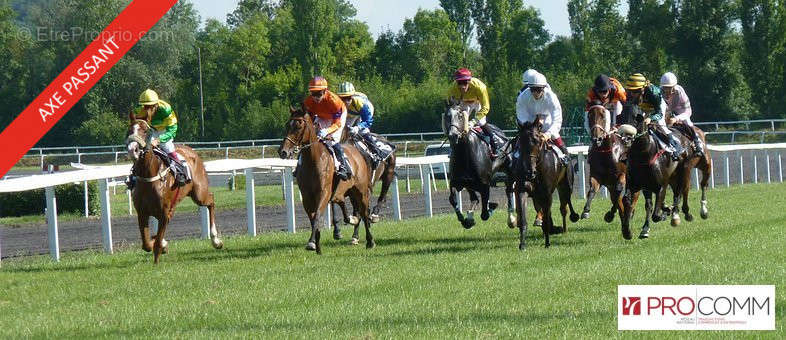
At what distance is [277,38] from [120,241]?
242 feet

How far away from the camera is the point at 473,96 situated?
16.6 metres

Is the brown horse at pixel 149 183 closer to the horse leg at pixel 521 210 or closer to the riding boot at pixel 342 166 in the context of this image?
the riding boot at pixel 342 166

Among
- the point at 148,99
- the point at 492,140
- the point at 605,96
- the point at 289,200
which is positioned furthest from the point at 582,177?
the point at 148,99

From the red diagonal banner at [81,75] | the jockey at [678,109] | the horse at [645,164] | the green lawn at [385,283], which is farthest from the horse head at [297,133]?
the red diagonal banner at [81,75]

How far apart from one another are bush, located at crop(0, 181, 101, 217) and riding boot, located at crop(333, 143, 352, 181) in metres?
12.3

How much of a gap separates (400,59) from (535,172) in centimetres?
7894

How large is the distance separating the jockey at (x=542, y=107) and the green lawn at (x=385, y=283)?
4.32 feet

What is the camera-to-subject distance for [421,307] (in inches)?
361

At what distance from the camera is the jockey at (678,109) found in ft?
56.7

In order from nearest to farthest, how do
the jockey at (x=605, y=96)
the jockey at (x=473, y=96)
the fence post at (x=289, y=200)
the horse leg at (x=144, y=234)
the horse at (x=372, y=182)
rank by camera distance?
the horse leg at (x=144, y=234) < the jockey at (x=605, y=96) < the horse at (x=372, y=182) < the jockey at (x=473, y=96) < the fence post at (x=289, y=200)

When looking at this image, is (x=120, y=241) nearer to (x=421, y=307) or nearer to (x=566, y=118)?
(x=421, y=307)

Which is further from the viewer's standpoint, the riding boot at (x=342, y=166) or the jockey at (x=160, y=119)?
the riding boot at (x=342, y=166)

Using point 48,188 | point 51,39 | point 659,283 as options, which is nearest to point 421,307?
point 659,283

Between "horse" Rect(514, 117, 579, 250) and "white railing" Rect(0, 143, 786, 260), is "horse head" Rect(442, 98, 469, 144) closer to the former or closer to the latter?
"horse" Rect(514, 117, 579, 250)
